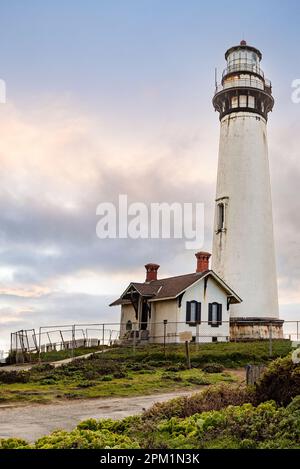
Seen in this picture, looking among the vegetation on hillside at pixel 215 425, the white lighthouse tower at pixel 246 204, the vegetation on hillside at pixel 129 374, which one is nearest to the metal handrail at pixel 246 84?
the white lighthouse tower at pixel 246 204

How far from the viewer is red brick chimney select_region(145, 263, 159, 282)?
36562 millimetres

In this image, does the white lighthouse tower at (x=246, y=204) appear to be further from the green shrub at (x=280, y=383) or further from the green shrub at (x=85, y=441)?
the green shrub at (x=85, y=441)

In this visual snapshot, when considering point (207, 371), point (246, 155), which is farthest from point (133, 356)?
point (246, 155)

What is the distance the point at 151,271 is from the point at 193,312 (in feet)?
22.8

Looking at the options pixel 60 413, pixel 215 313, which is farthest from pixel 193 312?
pixel 60 413

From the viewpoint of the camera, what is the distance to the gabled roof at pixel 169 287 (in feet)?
100

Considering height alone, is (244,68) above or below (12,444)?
above

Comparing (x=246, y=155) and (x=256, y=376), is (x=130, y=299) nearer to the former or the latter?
(x=246, y=155)

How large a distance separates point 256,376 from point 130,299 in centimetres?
2390

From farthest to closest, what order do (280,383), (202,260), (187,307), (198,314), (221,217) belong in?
(202,260)
(221,217)
(198,314)
(187,307)
(280,383)

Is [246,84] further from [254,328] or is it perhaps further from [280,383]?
[280,383]

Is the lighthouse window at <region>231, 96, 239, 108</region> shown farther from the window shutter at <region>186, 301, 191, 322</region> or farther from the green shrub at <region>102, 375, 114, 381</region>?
the green shrub at <region>102, 375, 114, 381</region>

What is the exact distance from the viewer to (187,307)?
99.7 feet

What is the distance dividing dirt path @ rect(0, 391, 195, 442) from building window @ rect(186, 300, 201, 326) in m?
15.3
